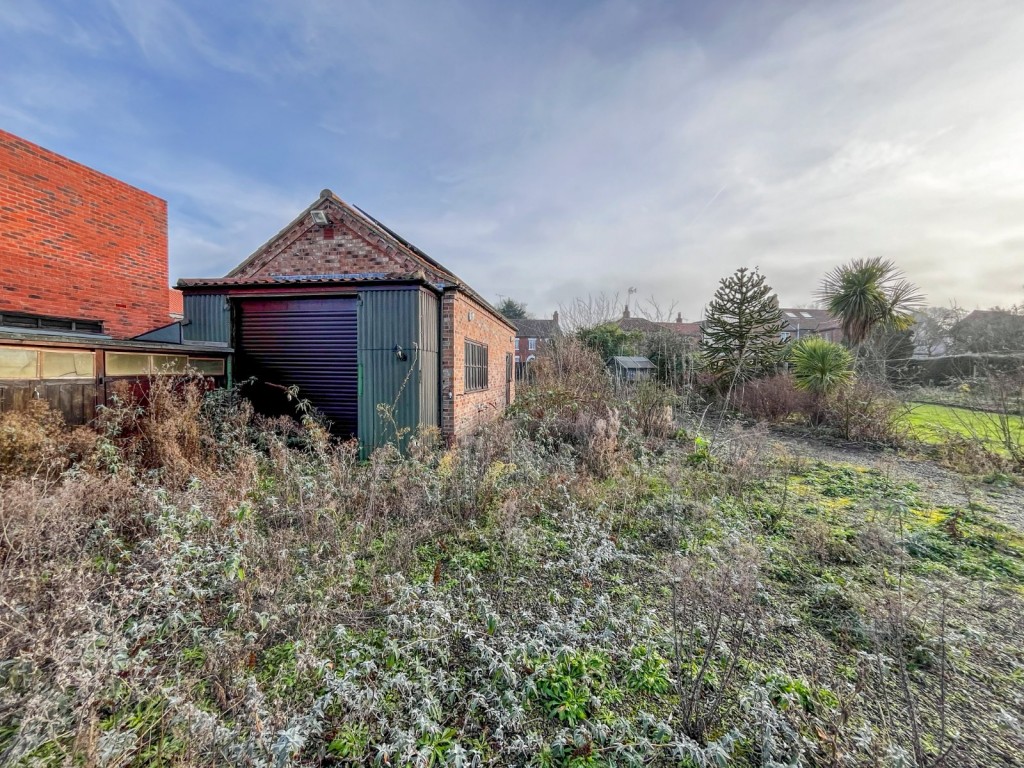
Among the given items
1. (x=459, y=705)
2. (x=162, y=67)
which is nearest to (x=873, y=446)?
(x=459, y=705)

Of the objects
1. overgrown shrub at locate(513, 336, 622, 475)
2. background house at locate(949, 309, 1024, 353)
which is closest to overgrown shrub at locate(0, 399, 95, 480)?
overgrown shrub at locate(513, 336, 622, 475)

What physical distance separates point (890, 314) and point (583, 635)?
19.5 m

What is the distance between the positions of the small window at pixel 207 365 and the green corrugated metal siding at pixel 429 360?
12.5 feet

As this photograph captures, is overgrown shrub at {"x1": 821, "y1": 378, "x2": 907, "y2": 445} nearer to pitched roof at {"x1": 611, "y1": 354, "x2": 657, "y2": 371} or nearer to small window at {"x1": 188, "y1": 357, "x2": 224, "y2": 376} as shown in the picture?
pitched roof at {"x1": 611, "y1": 354, "x2": 657, "y2": 371}

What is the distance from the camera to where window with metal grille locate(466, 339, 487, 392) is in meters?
9.38

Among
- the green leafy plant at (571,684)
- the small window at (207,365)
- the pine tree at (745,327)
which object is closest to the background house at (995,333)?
the pine tree at (745,327)

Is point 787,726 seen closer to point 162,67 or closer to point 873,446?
point 873,446

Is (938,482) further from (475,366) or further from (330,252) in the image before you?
(330,252)

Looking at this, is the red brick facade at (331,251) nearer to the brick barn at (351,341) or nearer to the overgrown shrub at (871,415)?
the brick barn at (351,341)

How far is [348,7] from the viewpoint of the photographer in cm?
635

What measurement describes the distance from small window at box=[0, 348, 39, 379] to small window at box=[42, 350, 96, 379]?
0.10 metres

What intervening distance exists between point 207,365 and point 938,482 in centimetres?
1324

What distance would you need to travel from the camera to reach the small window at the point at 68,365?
495 cm

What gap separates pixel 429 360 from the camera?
24.5 feet
